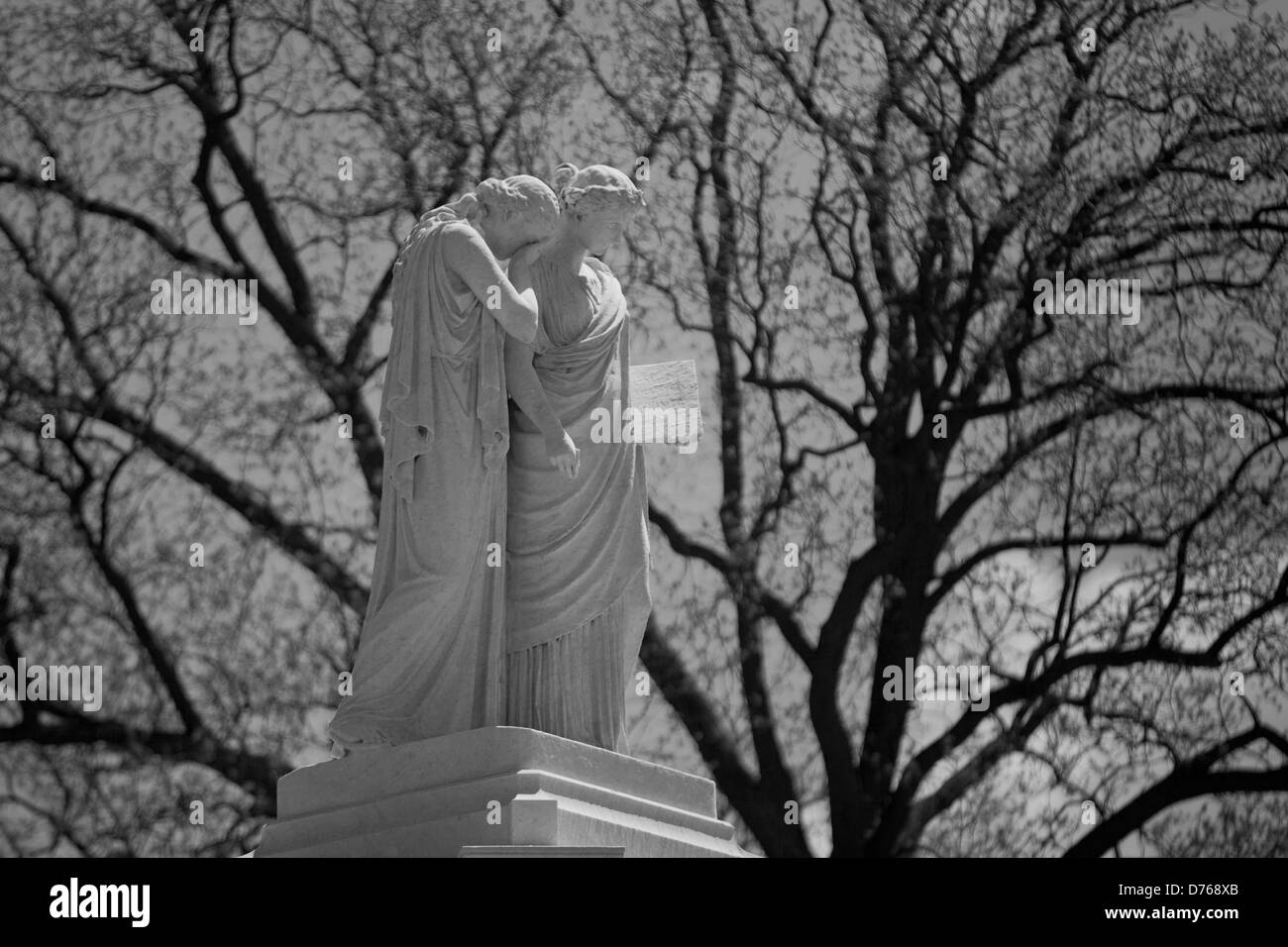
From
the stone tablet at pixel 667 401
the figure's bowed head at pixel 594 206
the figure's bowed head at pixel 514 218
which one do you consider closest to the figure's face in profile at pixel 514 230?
the figure's bowed head at pixel 514 218

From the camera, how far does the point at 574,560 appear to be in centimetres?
758

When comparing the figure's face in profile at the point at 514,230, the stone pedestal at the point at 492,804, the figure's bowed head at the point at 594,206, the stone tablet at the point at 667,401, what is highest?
the figure's bowed head at the point at 594,206

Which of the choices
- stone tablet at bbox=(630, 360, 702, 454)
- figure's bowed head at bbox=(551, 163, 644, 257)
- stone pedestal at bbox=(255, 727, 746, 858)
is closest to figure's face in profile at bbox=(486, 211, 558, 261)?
figure's bowed head at bbox=(551, 163, 644, 257)

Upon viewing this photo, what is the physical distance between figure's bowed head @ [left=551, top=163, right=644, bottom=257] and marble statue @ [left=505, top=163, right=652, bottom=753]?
17mm

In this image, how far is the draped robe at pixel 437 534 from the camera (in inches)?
289

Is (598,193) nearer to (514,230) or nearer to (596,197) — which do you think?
(596,197)

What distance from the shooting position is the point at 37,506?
43.9ft

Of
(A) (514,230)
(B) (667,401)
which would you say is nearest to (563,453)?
(B) (667,401)

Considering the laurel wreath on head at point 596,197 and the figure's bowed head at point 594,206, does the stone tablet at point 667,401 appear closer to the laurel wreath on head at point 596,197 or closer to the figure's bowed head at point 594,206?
the figure's bowed head at point 594,206

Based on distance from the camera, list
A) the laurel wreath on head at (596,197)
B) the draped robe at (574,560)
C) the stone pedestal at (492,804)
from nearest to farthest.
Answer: the stone pedestal at (492,804) < the draped robe at (574,560) < the laurel wreath on head at (596,197)

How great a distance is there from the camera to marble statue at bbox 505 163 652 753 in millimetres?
7492
